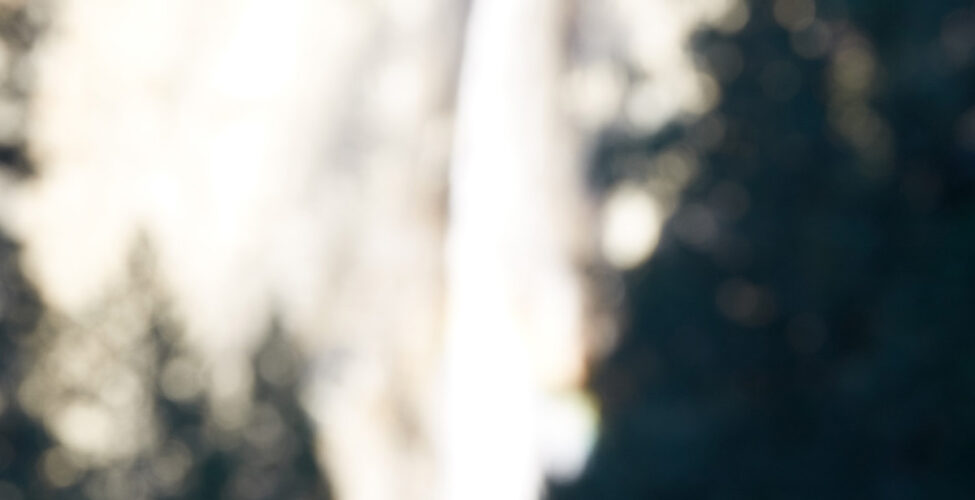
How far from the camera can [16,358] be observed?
986 mm

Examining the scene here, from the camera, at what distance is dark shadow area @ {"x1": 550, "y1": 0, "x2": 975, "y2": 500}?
93cm

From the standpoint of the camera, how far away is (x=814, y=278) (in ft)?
3.18

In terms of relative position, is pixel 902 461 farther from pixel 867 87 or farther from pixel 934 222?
pixel 867 87

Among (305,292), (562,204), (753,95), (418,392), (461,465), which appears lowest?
(461,465)

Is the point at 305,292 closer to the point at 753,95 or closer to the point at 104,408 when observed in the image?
the point at 104,408

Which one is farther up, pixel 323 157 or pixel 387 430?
pixel 323 157

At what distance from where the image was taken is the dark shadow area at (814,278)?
→ 0.93m

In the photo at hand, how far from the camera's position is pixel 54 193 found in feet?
3.20

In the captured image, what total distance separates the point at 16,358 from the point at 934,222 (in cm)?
113

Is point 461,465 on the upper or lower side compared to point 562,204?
lower

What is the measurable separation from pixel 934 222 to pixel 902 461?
289 mm

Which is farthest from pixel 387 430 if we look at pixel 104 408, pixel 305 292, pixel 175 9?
pixel 175 9

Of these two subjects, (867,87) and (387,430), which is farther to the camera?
(387,430)

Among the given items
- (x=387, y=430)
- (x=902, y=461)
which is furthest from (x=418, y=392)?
(x=902, y=461)
